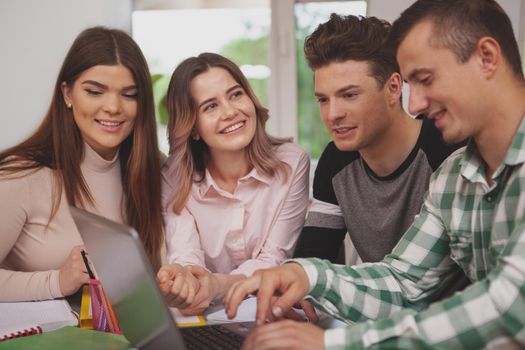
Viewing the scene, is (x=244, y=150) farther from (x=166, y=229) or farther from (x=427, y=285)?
(x=427, y=285)

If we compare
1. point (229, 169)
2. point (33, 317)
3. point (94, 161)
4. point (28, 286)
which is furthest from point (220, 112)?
point (33, 317)

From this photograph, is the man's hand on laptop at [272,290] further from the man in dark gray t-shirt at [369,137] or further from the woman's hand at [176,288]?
the man in dark gray t-shirt at [369,137]

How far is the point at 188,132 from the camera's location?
1981 millimetres

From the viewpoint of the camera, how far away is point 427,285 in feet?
4.57

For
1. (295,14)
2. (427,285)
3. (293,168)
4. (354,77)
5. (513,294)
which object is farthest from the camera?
(295,14)

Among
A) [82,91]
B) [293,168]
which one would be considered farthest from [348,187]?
[82,91]

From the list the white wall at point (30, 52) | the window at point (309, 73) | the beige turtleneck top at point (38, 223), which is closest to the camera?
the beige turtleneck top at point (38, 223)

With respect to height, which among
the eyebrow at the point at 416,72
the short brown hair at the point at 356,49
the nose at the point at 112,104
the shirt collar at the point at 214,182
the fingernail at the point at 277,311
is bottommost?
the fingernail at the point at 277,311

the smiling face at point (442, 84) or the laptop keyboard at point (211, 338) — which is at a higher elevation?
the smiling face at point (442, 84)

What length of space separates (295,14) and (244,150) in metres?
1.88

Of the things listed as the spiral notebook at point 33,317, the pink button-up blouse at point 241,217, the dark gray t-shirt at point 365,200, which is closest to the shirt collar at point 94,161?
the pink button-up blouse at point 241,217

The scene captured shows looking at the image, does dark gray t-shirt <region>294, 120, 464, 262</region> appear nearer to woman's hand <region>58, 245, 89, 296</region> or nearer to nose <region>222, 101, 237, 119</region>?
nose <region>222, 101, 237, 119</region>

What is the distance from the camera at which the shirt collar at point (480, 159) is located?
1.09 meters

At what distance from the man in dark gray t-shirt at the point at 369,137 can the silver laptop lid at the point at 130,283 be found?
34.2 inches
